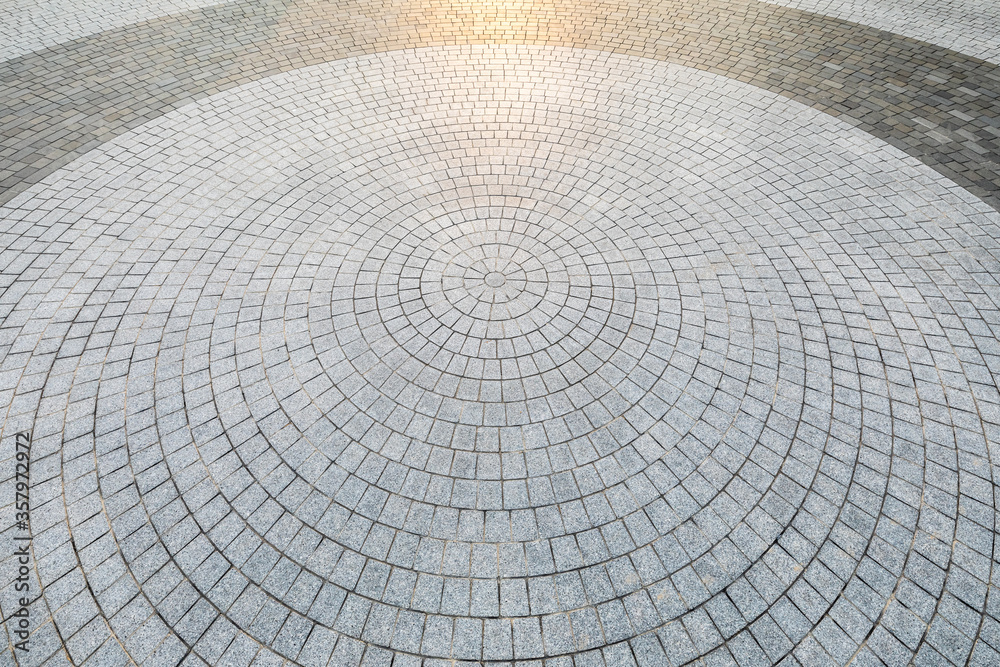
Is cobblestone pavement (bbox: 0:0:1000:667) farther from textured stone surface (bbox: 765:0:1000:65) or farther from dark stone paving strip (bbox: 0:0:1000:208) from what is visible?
textured stone surface (bbox: 765:0:1000:65)

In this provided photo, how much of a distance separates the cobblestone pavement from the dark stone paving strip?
13 cm

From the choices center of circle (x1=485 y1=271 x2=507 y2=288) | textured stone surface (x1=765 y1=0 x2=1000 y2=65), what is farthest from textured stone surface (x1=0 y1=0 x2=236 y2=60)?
textured stone surface (x1=765 y1=0 x2=1000 y2=65)

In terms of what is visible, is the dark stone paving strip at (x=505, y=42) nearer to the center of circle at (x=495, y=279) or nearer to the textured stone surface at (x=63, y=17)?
the textured stone surface at (x=63, y=17)

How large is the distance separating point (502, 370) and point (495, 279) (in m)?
1.40

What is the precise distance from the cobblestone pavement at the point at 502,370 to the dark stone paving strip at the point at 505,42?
5.2 inches

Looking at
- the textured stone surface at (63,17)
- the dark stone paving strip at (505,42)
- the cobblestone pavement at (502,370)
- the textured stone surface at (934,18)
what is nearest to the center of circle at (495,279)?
the cobblestone pavement at (502,370)

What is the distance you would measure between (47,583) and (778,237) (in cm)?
803

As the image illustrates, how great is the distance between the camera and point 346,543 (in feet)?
14.2

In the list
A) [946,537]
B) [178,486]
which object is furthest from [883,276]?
[178,486]

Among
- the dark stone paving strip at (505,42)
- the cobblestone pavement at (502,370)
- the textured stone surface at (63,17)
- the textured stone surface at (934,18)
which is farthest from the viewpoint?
the textured stone surface at (63,17)

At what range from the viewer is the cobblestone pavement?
4008 millimetres

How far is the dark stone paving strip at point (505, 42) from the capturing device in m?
8.78

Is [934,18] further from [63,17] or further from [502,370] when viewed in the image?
[63,17]

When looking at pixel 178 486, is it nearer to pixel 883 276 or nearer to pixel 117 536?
pixel 117 536
